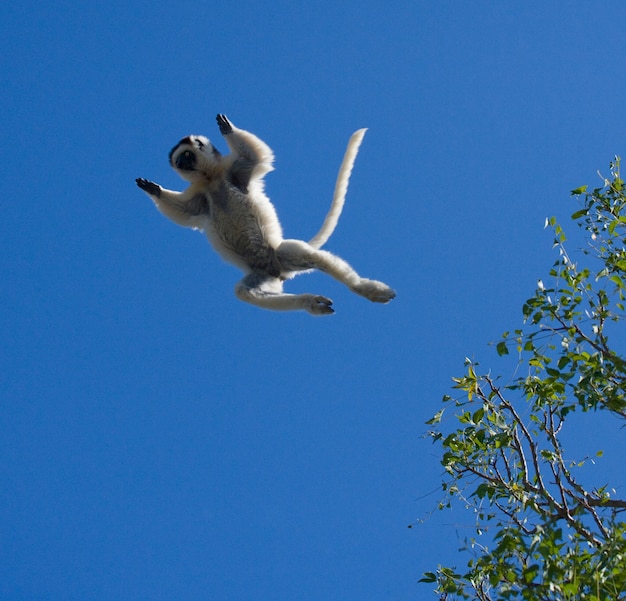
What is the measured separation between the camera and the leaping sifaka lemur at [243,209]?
879 cm

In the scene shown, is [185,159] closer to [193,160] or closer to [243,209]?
[193,160]

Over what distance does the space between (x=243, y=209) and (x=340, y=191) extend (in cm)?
120

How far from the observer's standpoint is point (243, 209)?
30.1 feet

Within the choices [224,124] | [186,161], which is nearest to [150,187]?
[186,161]

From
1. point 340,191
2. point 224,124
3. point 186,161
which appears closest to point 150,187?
point 186,161

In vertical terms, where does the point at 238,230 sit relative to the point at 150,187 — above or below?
below

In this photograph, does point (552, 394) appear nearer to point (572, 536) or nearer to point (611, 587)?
point (572, 536)

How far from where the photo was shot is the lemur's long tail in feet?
31.4

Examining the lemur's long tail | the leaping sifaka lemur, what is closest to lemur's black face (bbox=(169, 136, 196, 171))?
the leaping sifaka lemur

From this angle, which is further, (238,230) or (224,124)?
(224,124)

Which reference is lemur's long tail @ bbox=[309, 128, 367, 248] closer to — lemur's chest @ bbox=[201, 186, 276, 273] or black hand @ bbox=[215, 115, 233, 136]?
lemur's chest @ bbox=[201, 186, 276, 273]

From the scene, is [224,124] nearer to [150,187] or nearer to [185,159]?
[185,159]

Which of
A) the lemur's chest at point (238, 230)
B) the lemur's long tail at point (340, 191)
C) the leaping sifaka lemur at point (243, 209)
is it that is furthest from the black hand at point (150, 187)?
the lemur's long tail at point (340, 191)

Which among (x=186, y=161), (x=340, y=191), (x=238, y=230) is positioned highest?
(x=186, y=161)
